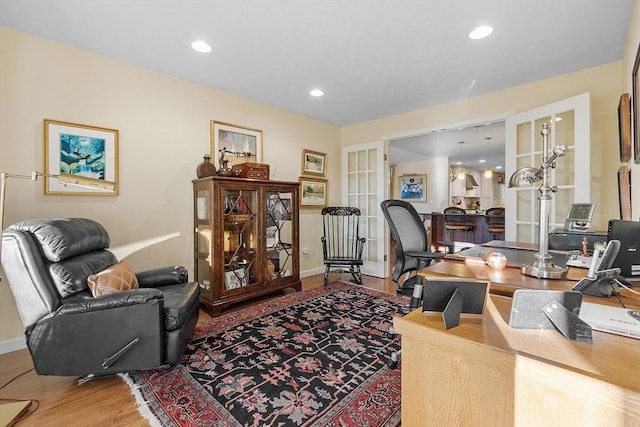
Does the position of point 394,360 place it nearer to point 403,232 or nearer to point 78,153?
point 403,232

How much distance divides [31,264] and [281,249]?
88.2 inches

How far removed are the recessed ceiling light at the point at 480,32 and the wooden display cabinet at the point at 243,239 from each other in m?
2.26

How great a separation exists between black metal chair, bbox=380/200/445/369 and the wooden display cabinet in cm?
150

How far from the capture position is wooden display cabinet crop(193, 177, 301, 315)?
2.91 meters

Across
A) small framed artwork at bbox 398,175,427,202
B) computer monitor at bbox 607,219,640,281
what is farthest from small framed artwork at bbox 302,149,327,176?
small framed artwork at bbox 398,175,427,202

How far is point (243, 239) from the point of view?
3240mm

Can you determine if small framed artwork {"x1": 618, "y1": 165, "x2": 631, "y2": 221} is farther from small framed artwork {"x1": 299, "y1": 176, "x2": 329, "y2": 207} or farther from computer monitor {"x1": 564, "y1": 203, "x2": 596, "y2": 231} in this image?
small framed artwork {"x1": 299, "y1": 176, "x2": 329, "y2": 207}

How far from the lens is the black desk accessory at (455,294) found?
0.79 meters

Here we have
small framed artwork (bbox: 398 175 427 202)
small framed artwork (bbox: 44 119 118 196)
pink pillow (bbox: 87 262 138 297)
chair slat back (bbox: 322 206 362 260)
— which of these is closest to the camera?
pink pillow (bbox: 87 262 138 297)

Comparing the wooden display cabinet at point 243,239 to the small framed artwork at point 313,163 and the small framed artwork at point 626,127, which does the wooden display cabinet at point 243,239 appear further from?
the small framed artwork at point 626,127

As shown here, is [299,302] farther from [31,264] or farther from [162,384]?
[31,264]

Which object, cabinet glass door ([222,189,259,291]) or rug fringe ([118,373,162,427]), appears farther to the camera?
cabinet glass door ([222,189,259,291])

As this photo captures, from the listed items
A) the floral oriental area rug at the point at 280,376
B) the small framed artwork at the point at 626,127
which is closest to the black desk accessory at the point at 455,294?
the floral oriental area rug at the point at 280,376

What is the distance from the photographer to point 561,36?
2.30 m
